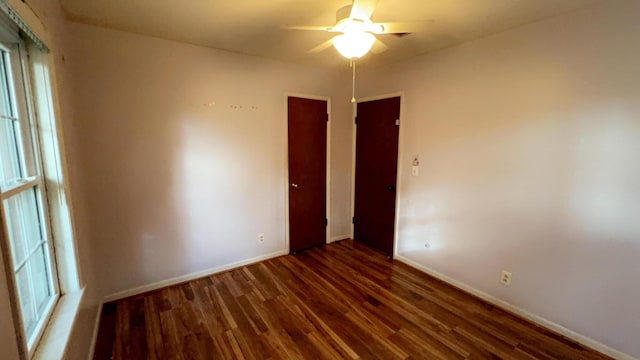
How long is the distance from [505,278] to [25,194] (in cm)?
342

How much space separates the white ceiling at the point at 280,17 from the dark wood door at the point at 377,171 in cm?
93

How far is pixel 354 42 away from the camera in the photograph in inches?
64.5

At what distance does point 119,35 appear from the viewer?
2375 millimetres

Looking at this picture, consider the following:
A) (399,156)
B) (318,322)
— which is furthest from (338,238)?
(318,322)

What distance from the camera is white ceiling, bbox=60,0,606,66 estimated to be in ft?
6.25

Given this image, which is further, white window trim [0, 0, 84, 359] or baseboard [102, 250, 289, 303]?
baseboard [102, 250, 289, 303]

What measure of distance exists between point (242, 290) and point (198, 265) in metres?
0.62

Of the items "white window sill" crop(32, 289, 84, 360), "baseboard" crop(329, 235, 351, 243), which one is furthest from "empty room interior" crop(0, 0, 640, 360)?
"baseboard" crop(329, 235, 351, 243)

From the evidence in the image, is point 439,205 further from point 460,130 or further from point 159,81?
point 159,81

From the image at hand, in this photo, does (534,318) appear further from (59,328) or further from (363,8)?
(59,328)

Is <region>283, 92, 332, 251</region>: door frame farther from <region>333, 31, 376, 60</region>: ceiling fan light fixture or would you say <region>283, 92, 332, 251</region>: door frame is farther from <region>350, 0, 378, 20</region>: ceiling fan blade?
<region>350, 0, 378, 20</region>: ceiling fan blade

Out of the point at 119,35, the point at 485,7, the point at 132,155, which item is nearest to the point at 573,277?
the point at 485,7

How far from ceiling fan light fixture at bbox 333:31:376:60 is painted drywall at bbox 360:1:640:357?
1485mm

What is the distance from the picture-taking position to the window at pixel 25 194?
122cm
